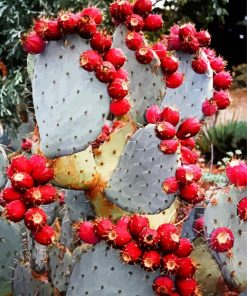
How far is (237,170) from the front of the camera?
2055 millimetres

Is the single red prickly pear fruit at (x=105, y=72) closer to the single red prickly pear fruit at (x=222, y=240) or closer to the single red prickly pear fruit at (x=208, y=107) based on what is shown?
the single red prickly pear fruit at (x=222, y=240)

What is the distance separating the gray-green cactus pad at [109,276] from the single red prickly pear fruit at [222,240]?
21cm

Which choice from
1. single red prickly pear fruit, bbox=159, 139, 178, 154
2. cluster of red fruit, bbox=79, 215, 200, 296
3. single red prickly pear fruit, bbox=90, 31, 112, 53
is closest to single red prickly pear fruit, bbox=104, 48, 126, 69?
single red prickly pear fruit, bbox=90, 31, 112, 53

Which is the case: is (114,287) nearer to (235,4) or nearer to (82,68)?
(82,68)

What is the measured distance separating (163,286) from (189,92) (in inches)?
42.2

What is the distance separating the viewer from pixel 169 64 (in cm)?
261

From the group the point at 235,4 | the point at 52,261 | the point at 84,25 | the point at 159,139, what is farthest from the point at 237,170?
the point at 235,4

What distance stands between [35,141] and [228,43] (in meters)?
14.7

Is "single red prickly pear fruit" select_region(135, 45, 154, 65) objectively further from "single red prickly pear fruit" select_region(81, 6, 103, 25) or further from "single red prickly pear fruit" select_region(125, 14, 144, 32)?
"single red prickly pear fruit" select_region(81, 6, 103, 25)

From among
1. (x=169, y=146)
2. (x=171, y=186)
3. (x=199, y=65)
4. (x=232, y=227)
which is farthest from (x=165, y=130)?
(x=199, y=65)

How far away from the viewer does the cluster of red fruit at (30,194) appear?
210cm

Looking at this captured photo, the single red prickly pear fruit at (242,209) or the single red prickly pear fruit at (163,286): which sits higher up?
the single red prickly pear fruit at (242,209)

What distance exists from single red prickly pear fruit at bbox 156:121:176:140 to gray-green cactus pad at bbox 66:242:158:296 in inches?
16.4

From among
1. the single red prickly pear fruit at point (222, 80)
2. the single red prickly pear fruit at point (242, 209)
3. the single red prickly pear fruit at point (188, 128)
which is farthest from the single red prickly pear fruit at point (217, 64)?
the single red prickly pear fruit at point (242, 209)
